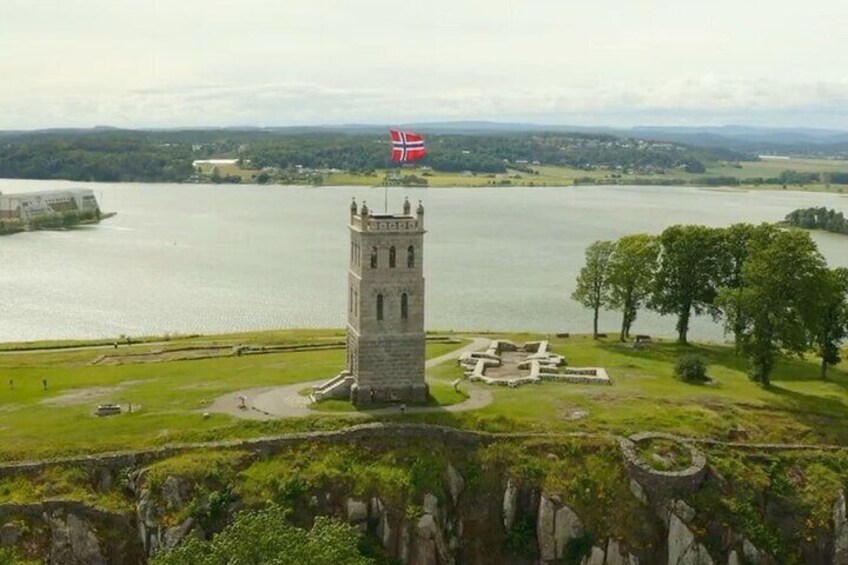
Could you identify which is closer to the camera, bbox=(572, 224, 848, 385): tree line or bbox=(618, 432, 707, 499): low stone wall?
bbox=(618, 432, 707, 499): low stone wall

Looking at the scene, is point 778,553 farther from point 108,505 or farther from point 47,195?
point 47,195

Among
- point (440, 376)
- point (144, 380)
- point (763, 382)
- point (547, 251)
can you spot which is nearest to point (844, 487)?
point (763, 382)

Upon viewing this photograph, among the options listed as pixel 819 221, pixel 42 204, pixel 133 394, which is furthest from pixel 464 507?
pixel 42 204

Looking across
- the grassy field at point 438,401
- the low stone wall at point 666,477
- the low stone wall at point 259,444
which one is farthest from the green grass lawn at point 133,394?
the low stone wall at point 666,477

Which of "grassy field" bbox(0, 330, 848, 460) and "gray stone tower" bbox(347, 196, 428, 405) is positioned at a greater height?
"gray stone tower" bbox(347, 196, 428, 405)

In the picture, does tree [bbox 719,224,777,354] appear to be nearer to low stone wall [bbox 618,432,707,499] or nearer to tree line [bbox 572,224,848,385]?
tree line [bbox 572,224,848,385]

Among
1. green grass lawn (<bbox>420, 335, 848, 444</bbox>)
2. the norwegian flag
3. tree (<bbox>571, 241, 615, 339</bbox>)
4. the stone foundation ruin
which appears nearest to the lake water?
tree (<bbox>571, 241, 615, 339</bbox>)
